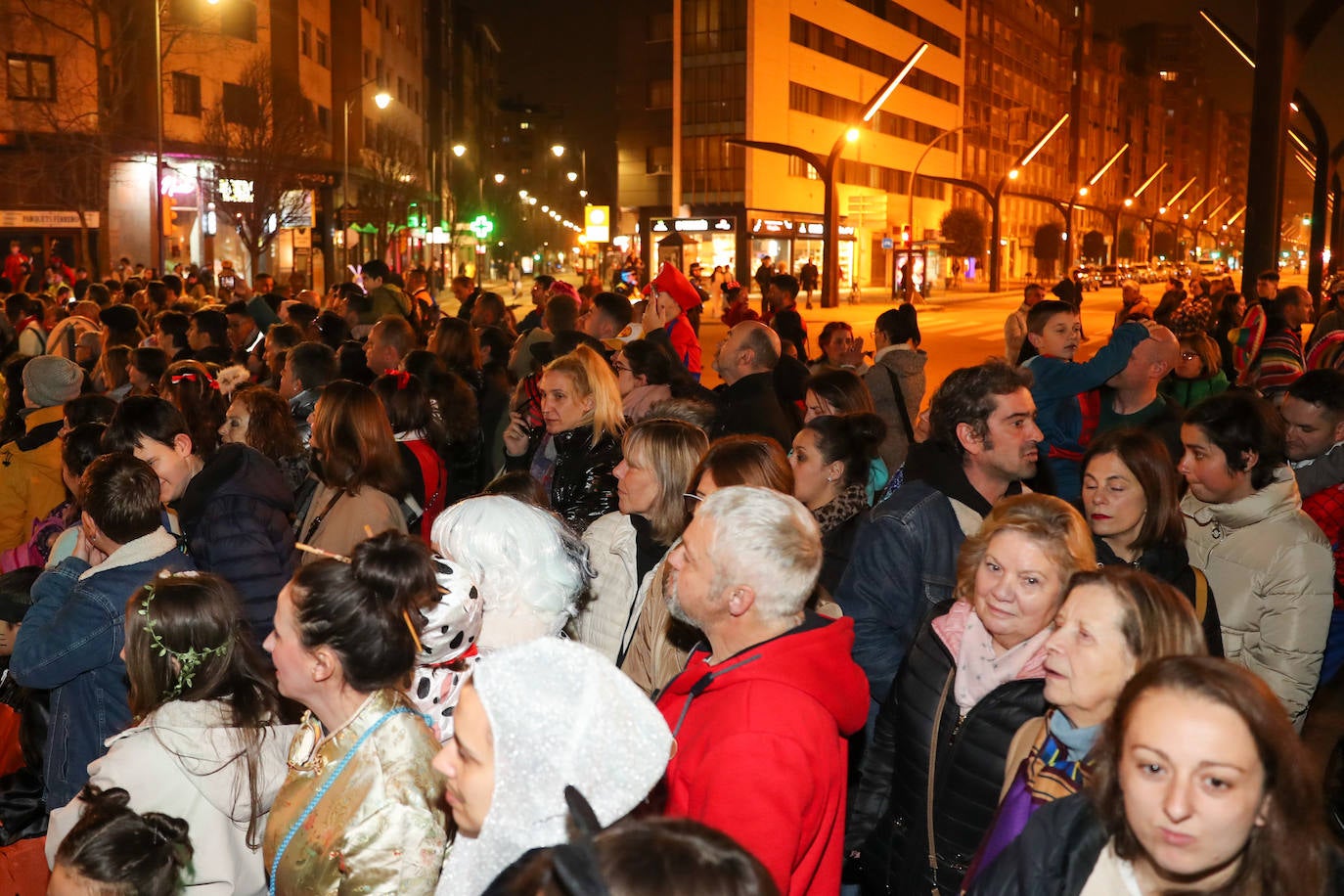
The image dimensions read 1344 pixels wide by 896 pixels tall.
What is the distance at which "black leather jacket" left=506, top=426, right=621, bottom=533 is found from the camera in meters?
6.38

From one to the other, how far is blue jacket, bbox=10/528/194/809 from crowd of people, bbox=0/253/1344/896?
0.5 inches

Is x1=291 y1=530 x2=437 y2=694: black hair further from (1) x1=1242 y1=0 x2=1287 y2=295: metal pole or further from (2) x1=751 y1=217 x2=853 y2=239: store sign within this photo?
(2) x1=751 y1=217 x2=853 y2=239: store sign

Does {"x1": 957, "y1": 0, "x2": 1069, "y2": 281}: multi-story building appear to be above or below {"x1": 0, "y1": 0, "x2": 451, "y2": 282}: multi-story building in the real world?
above

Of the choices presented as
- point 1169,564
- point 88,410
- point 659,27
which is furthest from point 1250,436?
point 659,27

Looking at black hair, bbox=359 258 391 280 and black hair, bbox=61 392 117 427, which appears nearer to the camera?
black hair, bbox=61 392 117 427

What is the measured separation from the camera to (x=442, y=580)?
11.8 feet

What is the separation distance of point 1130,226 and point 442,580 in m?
162

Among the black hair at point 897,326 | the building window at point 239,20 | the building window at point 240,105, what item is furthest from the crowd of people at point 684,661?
the building window at point 239,20

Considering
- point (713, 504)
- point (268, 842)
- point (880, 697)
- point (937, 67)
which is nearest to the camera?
point (268, 842)

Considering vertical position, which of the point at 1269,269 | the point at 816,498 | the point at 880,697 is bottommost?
the point at 880,697

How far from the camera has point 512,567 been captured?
387cm

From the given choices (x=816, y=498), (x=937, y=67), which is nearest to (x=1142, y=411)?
(x=816, y=498)

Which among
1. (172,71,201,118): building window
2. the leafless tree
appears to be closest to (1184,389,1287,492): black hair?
the leafless tree

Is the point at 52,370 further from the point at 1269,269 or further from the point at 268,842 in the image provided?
the point at 1269,269
